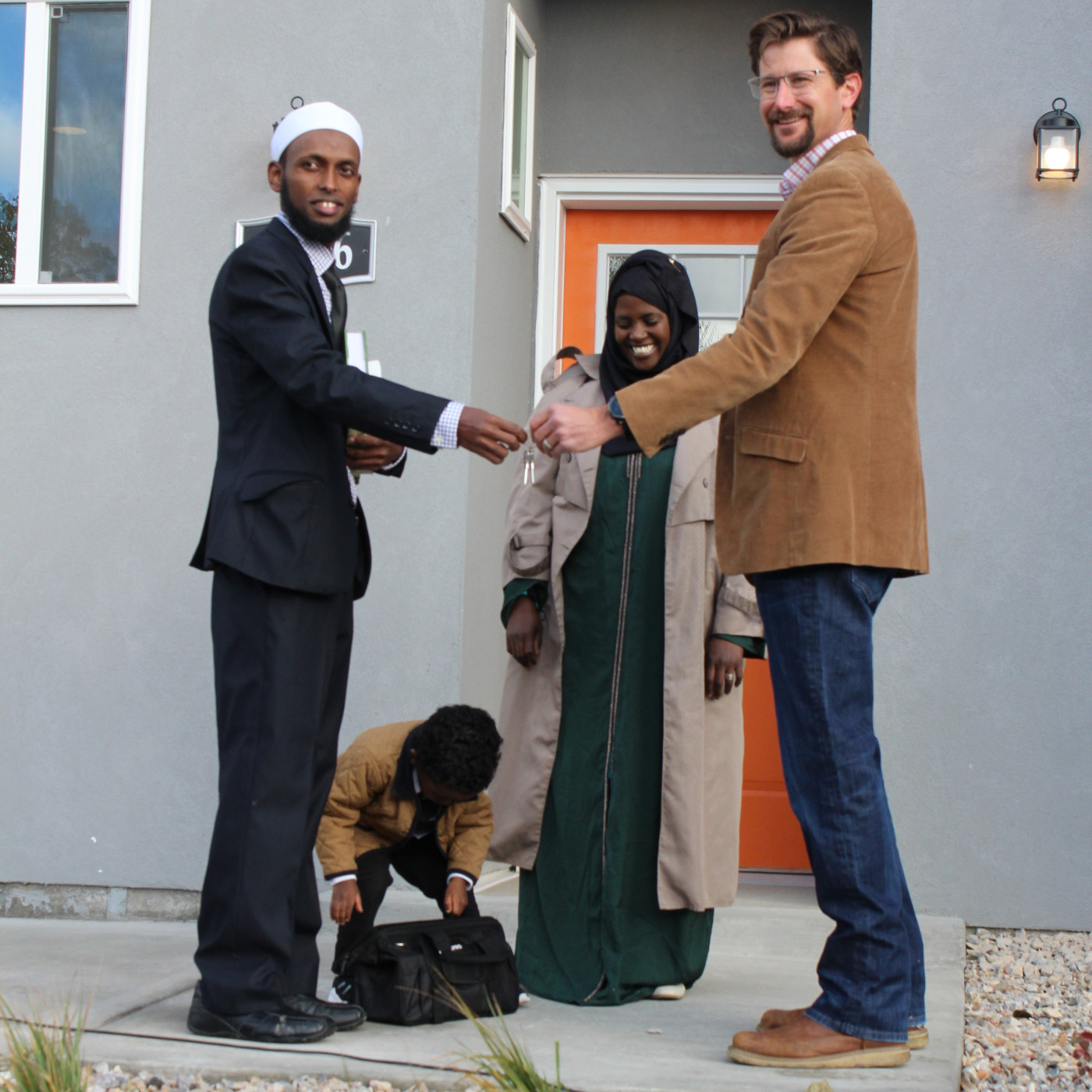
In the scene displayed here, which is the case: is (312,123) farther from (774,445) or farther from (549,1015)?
(549,1015)

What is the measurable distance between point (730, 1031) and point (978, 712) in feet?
5.90

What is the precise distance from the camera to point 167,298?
5242 millimetres

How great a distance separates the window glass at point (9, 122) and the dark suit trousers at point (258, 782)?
117 inches

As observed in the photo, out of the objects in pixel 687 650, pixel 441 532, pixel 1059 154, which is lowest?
pixel 687 650

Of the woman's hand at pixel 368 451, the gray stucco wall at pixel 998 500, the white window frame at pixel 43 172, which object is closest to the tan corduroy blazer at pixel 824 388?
the woman's hand at pixel 368 451

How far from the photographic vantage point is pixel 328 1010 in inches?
125

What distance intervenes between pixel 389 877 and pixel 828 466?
179 centimetres

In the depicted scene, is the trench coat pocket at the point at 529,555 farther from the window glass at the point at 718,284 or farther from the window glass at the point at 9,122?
the window glass at the point at 9,122

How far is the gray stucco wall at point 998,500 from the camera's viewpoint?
466cm

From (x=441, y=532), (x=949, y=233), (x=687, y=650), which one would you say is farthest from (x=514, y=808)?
(x=949, y=233)

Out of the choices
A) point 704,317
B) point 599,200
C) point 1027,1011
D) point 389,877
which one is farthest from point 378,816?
point 599,200

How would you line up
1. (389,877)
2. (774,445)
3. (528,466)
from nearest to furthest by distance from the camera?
(774,445)
(528,466)
(389,877)

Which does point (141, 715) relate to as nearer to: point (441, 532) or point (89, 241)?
point (441, 532)

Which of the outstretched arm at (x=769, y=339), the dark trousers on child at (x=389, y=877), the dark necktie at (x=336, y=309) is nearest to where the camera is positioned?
the outstretched arm at (x=769, y=339)
